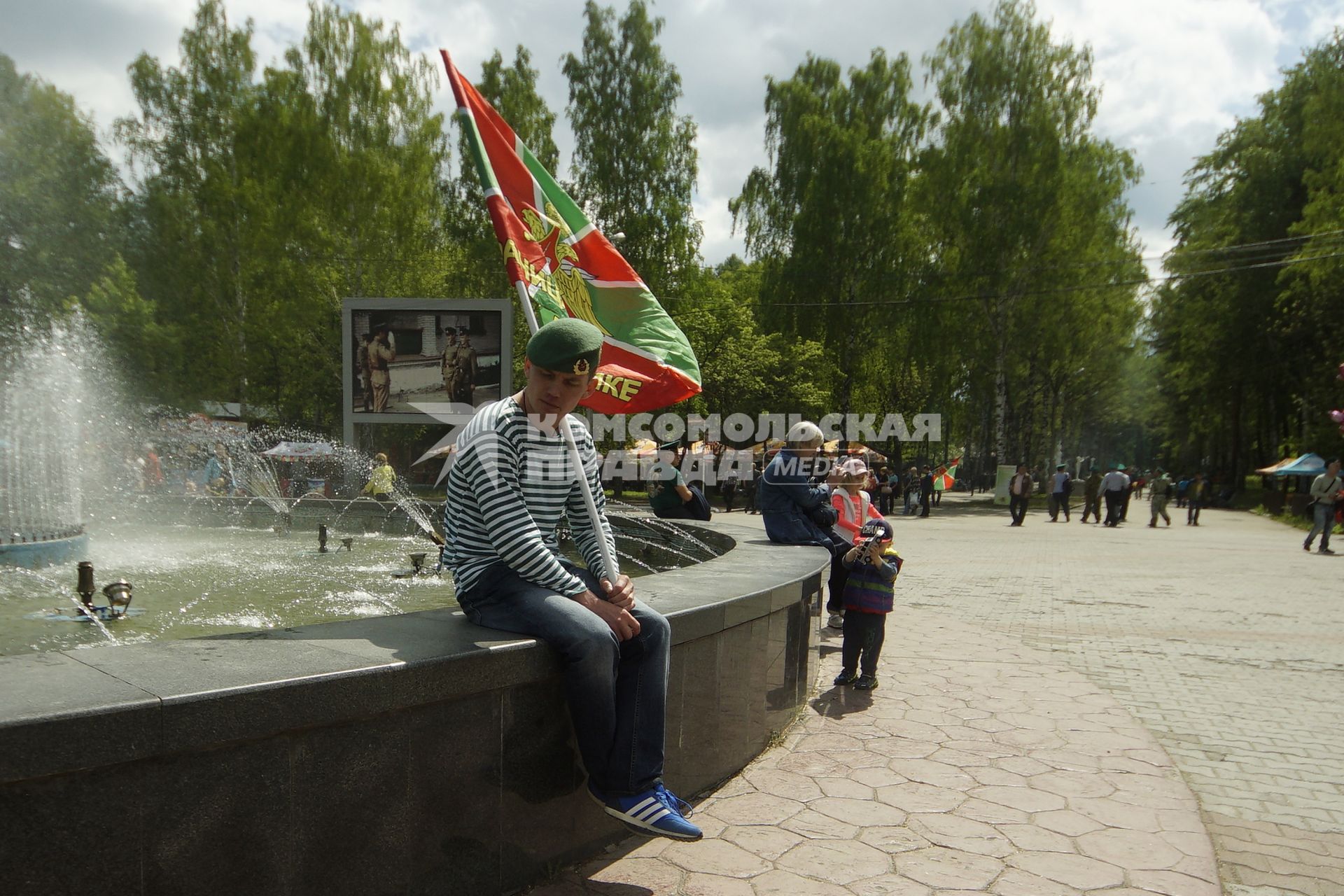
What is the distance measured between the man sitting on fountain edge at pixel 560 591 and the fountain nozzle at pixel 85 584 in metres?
3.63

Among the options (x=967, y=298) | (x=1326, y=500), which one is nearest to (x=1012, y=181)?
(x=967, y=298)

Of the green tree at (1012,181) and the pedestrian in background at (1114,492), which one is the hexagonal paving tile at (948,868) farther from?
the green tree at (1012,181)

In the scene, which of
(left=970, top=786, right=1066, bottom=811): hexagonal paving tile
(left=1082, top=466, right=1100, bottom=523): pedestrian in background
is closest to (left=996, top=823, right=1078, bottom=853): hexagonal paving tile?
(left=970, top=786, right=1066, bottom=811): hexagonal paving tile

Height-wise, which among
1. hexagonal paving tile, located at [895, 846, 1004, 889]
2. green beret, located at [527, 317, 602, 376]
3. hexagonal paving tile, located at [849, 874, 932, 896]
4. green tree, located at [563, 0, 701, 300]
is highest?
green tree, located at [563, 0, 701, 300]

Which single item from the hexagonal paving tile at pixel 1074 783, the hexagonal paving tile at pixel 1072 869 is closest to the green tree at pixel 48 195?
the hexagonal paving tile at pixel 1074 783

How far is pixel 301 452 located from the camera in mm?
28297

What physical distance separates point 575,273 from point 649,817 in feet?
12.0

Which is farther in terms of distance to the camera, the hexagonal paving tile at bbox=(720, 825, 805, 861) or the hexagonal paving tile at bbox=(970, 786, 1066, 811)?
the hexagonal paving tile at bbox=(970, 786, 1066, 811)

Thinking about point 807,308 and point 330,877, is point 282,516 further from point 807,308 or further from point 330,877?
point 807,308

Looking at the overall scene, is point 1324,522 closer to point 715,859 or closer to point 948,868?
point 948,868

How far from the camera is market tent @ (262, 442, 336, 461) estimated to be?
28297 mm

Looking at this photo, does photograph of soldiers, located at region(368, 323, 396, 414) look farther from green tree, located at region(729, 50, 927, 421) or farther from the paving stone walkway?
green tree, located at region(729, 50, 927, 421)

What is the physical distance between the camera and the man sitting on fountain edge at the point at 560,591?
10.2 feet

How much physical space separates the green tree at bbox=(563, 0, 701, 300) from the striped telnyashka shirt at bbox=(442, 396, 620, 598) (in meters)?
29.0
